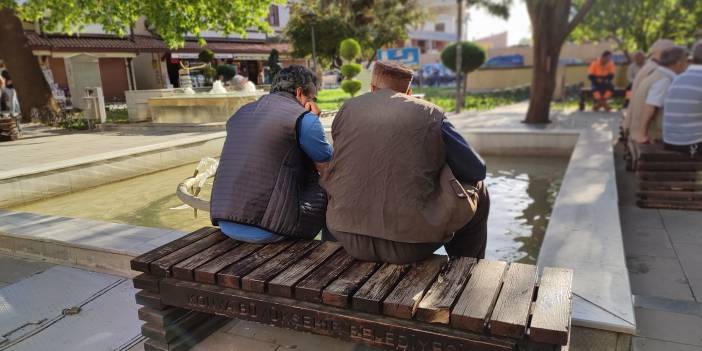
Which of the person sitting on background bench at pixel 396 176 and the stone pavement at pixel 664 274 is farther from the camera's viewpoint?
the stone pavement at pixel 664 274

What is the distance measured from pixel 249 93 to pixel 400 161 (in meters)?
12.5

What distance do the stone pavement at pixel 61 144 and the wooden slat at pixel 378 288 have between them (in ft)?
22.9

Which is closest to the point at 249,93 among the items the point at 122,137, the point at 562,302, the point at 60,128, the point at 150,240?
the point at 122,137

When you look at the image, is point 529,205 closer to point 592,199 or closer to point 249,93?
point 592,199

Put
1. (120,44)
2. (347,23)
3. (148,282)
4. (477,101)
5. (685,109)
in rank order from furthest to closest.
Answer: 1. (347,23)
2. (120,44)
3. (477,101)
4. (685,109)
5. (148,282)

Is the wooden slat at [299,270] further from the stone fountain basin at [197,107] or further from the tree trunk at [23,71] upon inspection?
the tree trunk at [23,71]

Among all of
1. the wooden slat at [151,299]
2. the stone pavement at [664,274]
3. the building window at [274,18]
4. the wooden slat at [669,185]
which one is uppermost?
the building window at [274,18]

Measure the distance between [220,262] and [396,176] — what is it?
960 mm

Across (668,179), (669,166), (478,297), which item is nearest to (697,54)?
(669,166)

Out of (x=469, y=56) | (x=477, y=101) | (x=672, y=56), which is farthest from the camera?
(x=477, y=101)

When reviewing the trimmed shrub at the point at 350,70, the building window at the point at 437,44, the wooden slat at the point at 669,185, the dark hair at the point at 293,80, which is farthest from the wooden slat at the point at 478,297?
the building window at the point at 437,44

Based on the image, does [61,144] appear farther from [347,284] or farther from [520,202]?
[347,284]

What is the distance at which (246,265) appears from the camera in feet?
7.64

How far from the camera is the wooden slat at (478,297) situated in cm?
175
